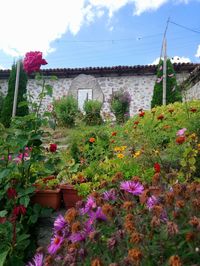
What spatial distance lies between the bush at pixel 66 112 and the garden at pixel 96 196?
678cm

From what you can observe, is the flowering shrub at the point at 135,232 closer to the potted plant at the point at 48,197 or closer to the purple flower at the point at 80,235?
the purple flower at the point at 80,235

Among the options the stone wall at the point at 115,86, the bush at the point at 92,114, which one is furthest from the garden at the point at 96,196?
the stone wall at the point at 115,86

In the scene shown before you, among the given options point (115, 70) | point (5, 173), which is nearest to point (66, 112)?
point (115, 70)

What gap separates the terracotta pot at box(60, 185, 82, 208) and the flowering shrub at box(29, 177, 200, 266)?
1292mm

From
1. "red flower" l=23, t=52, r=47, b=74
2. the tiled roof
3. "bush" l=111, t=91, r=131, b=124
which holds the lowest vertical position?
"red flower" l=23, t=52, r=47, b=74

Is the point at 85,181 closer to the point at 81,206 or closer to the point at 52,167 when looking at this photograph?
the point at 52,167

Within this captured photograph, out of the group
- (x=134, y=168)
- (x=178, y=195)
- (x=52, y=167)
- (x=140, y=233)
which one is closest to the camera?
(x=140, y=233)

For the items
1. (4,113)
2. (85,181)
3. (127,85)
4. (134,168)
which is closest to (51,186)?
(85,181)

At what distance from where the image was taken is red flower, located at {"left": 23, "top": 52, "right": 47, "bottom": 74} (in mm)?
2799

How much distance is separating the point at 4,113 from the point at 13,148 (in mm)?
11203

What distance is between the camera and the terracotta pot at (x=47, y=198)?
9.41ft

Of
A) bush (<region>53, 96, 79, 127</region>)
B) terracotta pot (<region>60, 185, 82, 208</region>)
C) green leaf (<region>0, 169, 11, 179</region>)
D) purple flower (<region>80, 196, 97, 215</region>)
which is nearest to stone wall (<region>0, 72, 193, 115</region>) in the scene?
bush (<region>53, 96, 79, 127</region>)

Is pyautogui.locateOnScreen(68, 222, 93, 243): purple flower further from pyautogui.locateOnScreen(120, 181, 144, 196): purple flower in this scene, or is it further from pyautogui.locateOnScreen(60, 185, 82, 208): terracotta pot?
pyautogui.locateOnScreen(60, 185, 82, 208): terracotta pot

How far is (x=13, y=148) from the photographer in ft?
9.04
